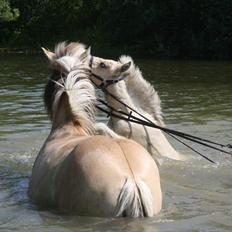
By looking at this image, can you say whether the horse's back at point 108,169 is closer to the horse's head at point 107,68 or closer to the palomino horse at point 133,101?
the palomino horse at point 133,101

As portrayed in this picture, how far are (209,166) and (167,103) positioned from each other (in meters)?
7.32

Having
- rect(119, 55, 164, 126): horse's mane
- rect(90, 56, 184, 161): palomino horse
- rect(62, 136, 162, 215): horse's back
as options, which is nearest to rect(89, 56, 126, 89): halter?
rect(90, 56, 184, 161): palomino horse

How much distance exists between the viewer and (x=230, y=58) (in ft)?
120

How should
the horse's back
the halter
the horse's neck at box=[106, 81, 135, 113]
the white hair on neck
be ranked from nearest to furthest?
the horse's back, the white hair on neck, the halter, the horse's neck at box=[106, 81, 135, 113]

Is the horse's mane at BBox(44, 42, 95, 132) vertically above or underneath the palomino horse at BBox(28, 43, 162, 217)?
above

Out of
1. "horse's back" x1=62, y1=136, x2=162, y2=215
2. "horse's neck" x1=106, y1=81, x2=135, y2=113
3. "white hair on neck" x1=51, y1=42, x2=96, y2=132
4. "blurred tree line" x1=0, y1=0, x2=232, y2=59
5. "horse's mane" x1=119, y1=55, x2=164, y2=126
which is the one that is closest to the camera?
"horse's back" x1=62, y1=136, x2=162, y2=215

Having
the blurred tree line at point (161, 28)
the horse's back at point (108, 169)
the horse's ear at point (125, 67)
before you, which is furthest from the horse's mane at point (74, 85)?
the blurred tree line at point (161, 28)

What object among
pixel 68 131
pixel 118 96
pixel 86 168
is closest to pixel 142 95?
pixel 118 96

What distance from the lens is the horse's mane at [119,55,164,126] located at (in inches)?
355

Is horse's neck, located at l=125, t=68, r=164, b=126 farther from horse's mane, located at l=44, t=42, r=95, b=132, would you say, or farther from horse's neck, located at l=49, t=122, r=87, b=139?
horse's neck, located at l=49, t=122, r=87, b=139

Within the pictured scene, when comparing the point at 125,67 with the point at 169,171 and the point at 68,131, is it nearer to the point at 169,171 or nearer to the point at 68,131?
the point at 169,171

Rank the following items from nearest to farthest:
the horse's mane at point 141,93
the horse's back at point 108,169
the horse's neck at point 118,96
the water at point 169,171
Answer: the horse's back at point 108,169 → the water at point 169,171 → the horse's neck at point 118,96 → the horse's mane at point 141,93

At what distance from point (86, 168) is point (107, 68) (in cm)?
361

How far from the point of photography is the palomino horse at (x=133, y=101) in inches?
337
